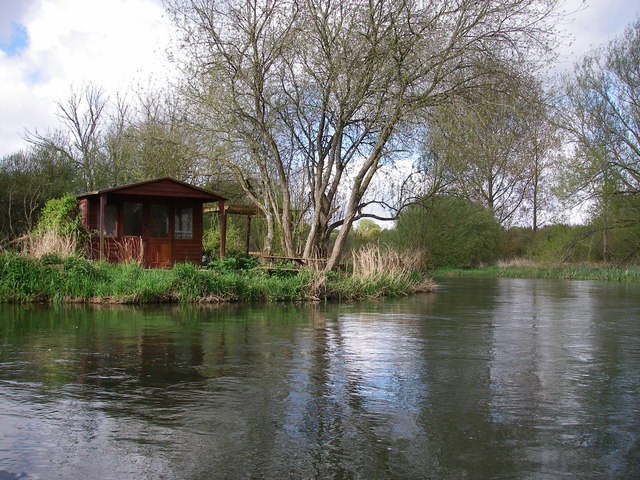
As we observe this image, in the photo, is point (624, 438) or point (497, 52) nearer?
point (624, 438)

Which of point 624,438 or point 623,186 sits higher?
point 623,186

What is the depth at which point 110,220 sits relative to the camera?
22266mm

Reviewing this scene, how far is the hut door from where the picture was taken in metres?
22.6

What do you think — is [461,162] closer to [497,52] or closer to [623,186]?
[497,52]

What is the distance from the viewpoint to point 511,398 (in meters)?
6.62

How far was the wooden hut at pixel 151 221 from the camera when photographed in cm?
2188

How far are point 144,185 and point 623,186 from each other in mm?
26323

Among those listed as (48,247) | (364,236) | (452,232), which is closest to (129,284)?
(48,247)

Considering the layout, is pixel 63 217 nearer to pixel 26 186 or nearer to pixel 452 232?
pixel 26 186

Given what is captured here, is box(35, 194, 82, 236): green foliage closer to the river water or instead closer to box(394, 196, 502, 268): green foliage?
the river water

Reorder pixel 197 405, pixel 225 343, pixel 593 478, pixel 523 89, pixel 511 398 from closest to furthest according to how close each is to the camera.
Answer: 1. pixel 593 478
2. pixel 197 405
3. pixel 511 398
4. pixel 225 343
5. pixel 523 89

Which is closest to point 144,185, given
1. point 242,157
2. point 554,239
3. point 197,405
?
point 242,157

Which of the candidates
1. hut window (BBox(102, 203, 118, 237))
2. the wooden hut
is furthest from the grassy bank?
hut window (BBox(102, 203, 118, 237))

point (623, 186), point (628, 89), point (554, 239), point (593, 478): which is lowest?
point (593, 478)
